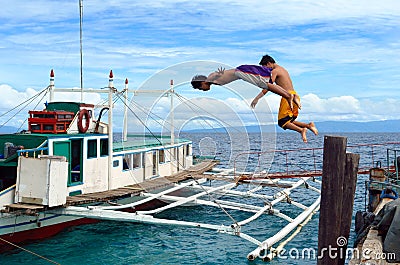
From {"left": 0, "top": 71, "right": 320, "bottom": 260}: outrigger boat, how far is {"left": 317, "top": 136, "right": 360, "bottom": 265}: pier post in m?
3.28

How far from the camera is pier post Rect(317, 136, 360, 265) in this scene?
803 cm

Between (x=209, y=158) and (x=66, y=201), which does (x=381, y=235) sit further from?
(x=209, y=158)

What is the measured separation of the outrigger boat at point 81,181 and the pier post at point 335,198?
10.8 ft

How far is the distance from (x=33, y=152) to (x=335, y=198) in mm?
10436

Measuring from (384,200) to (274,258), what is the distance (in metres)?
4.06

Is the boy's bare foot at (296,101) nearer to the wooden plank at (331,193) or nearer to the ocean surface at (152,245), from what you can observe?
the wooden plank at (331,193)

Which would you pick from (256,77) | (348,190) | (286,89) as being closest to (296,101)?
(286,89)

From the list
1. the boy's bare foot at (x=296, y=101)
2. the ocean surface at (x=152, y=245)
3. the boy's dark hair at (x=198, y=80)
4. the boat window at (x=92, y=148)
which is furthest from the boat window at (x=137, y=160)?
the boy's bare foot at (x=296, y=101)

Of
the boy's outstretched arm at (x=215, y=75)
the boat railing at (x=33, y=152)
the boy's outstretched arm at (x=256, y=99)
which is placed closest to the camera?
the boy's outstretched arm at (x=215, y=75)

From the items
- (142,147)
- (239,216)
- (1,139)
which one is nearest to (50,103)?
(1,139)

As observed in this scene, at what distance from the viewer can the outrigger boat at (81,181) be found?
13.7 meters

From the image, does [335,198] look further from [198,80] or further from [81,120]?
A: [81,120]

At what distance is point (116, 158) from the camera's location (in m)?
18.0

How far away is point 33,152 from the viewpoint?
583 inches
